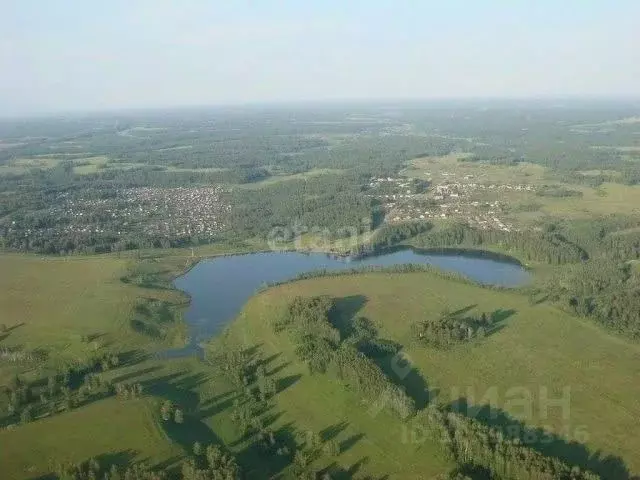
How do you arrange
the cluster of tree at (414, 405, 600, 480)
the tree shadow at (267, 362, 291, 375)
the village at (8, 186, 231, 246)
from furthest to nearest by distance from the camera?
the village at (8, 186, 231, 246) → the tree shadow at (267, 362, 291, 375) → the cluster of tree at (414, 405, 600, 480)

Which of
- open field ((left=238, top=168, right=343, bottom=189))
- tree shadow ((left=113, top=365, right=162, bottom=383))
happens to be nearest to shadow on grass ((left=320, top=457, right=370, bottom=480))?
tree shadow ((left=113, top=365, right=162, bottom=383))

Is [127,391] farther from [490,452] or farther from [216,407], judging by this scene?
[490,452]

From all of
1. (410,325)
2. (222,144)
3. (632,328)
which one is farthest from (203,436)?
(222,144)

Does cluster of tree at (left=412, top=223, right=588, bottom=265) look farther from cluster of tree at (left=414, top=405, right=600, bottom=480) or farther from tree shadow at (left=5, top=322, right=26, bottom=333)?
tree shadow at (left=5, top=322, right=26, bottom=333)

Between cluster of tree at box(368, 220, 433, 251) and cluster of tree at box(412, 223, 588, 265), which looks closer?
cluster of tree at box(412, 223, 588, 265)

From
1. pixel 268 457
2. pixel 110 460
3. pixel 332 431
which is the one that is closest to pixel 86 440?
pixel 110 460

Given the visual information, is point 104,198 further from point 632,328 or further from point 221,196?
point 632,328
